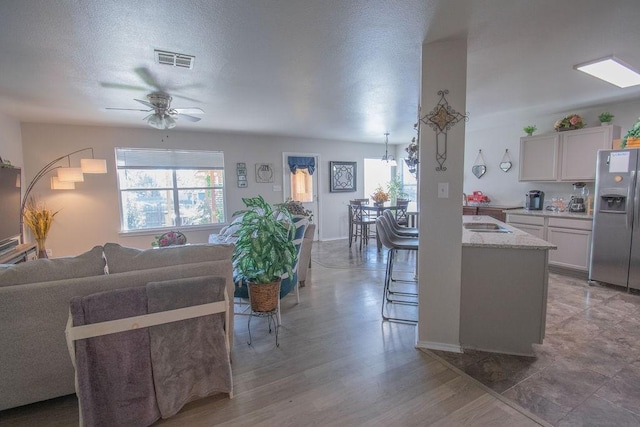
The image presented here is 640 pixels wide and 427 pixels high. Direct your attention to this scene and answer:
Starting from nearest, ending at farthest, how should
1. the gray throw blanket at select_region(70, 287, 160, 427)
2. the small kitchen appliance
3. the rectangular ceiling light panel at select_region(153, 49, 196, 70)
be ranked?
1. the gray throw blanket at select_region(70, 287, 160, 427)
2. the rectangular ceiling light panel at select_region(153, 49, 196, 70)
3. the small kitchen appliance

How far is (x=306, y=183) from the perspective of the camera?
688 centimetres

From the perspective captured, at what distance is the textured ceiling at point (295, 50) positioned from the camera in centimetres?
178

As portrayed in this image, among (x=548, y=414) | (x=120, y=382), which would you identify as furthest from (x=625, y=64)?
(x=120, y=382)

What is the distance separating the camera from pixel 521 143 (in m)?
4.71

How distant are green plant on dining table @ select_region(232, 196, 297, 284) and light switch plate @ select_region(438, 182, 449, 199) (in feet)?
4.09

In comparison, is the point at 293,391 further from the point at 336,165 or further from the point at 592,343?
the point at 336,165

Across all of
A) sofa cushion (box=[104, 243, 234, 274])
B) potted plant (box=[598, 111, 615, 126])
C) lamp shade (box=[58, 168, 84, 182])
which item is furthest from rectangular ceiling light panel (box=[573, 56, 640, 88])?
lamp shade (box=[58, 168, 84, 182])

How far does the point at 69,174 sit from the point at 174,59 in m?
3.18

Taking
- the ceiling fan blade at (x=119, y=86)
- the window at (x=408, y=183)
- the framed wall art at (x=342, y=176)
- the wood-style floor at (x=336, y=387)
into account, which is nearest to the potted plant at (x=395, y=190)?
the window at (x=408, y=183)

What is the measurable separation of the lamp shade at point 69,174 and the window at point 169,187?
0.75 metres

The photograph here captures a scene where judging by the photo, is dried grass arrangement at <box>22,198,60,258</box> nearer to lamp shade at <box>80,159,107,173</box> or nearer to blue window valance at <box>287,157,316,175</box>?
lamp shade at <box>80,159,107,173</box>

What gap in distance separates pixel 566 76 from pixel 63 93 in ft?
16.7

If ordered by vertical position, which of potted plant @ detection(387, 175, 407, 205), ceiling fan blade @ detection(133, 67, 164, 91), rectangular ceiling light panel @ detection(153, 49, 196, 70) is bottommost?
potted plant @ detection(387, 175, 407, 205)

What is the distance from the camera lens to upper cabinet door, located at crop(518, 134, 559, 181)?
14.3 feet
